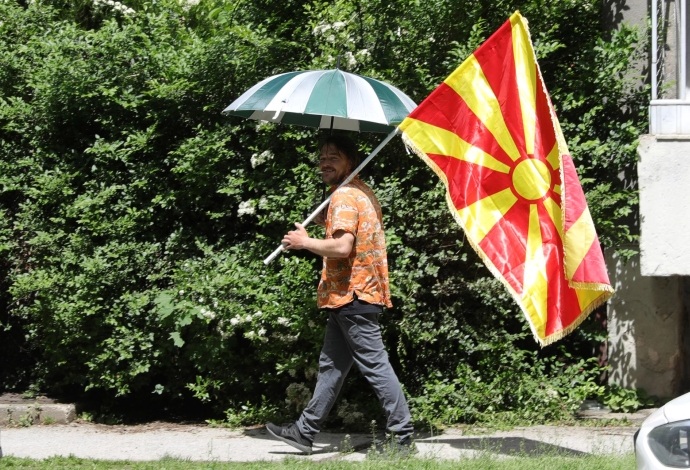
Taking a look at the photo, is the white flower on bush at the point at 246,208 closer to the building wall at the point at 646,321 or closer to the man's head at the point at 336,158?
the man's head at the point at 336,158

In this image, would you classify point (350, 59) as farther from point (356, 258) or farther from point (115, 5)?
point (115, 5)

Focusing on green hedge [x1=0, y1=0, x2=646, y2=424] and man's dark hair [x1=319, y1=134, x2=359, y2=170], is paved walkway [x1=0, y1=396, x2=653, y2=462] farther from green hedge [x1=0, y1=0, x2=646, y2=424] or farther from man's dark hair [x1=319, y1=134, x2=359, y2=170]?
man's dark hair [x1=319, y1=134, x2=359, y2=170]

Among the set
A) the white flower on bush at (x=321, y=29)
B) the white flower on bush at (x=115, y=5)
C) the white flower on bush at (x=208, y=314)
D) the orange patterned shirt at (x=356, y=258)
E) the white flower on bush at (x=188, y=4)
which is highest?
the white flower on bush at (x=115, y=5)

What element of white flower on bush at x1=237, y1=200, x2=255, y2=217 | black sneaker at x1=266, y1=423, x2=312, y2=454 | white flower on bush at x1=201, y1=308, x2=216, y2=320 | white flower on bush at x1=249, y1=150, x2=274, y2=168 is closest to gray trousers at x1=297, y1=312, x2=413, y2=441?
black sneaker at x1=266, y1=423, x2=312, y2=454

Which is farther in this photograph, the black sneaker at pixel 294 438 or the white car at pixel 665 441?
the black sneaker at pixel 294 438

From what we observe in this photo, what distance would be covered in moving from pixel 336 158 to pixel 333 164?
43mm

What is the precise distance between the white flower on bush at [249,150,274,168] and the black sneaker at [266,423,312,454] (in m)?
2.06

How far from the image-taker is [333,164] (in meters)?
6.55

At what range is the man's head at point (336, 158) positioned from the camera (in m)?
6.53

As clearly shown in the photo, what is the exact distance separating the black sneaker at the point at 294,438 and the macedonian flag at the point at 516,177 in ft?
5.34

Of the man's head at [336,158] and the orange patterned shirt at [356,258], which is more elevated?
the man's head at [336,158]

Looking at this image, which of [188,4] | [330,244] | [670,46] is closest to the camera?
[330,244]

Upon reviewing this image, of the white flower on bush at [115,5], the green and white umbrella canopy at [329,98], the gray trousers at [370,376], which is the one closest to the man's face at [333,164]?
the green and white umbrella canopy at [329,98]

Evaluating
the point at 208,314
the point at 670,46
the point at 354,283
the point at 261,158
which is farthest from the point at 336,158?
the point at 670,46
